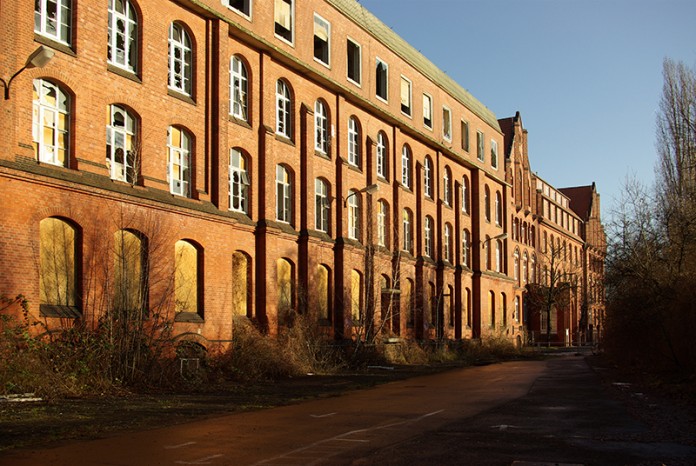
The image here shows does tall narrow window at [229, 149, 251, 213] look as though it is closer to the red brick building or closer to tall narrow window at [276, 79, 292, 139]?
the red brick building

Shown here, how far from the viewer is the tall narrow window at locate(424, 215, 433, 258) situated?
48062 millimetres

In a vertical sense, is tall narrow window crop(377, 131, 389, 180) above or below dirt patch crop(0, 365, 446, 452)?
above

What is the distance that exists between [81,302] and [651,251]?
18.6 metres

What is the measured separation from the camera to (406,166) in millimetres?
45656

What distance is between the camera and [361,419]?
47.0ft

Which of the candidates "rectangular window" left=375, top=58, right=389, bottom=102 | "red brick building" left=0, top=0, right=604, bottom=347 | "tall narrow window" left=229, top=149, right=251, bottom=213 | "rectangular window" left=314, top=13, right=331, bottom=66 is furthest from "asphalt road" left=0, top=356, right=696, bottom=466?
"rectangular window" left=375, top=58, right=389, bottom=102

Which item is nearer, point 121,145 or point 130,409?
point 130,409

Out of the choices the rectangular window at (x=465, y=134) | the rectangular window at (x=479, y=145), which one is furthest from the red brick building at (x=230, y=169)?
the rectangular window at (x=479, y=145)

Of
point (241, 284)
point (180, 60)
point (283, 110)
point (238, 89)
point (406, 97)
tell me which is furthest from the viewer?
point (406, 97)

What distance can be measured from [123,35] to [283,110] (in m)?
10.1

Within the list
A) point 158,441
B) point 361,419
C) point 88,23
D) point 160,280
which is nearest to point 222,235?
point 160,280

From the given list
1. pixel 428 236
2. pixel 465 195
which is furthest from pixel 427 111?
pixel 465 195

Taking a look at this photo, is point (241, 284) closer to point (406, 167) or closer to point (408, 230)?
point (408, 230)

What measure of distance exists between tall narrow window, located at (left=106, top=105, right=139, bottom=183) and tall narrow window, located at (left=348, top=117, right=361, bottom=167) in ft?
52.7
